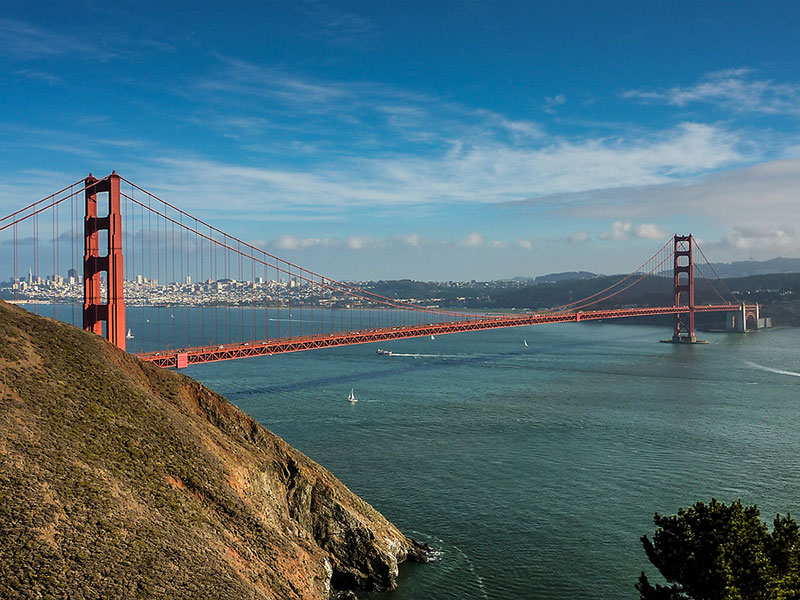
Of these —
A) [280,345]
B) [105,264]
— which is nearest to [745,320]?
[280,345]

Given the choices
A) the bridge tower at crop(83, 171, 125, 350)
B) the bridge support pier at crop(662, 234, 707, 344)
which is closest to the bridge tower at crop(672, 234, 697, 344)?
the bridge support pier at crop(662, 234, 707, 344)

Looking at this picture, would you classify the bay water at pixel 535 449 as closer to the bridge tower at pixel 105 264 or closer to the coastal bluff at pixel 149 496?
the coastal bluff at pixel 149 496

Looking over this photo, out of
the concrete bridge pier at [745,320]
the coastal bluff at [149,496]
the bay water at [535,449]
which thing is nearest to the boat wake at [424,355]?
the bay water at [535,449]

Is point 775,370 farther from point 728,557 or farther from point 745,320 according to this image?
point 728,557

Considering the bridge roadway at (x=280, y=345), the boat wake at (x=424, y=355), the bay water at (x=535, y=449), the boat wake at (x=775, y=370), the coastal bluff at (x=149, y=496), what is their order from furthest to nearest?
the boat wake at (x=424, y=355) < the boat wake at (x=775, y=370) < the bridge roadway at (x=280, y=345) < the bay water at (x=535, y=449) < the coastal bluff at (x=149, y=496)

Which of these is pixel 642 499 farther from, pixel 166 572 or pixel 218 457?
pixel 166 572

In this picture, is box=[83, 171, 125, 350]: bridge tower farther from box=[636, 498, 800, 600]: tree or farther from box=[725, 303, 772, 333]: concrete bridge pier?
box=[725, 303, 772, 333]: concrete bridge pier
